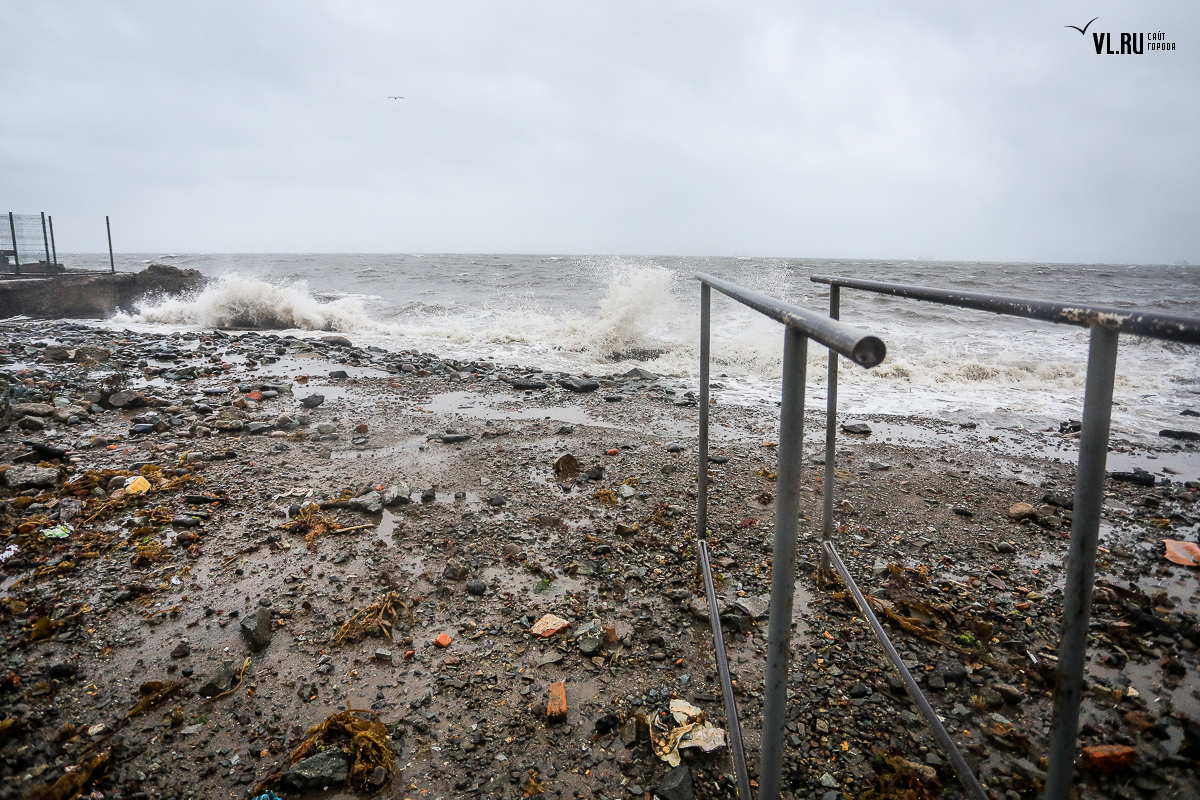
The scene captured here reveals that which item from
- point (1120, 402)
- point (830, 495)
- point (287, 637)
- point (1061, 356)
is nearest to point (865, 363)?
point (830, 495)

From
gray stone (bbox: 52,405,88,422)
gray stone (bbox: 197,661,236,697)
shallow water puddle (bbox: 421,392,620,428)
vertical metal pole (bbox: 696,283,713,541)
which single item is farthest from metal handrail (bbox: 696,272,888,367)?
gray stone (bbox: 52,405,88,422)

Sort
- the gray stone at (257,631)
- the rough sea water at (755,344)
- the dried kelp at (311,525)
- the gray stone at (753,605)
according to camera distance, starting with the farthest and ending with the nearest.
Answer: the rough sea water at (755,344)
the dried kelp at (311,525)
the gray stone at (753,605)
the gray stone at (257,631)

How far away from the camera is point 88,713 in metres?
2.03

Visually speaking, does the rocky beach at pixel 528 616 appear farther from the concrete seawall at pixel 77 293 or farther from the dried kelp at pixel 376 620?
the concrete seawall at pixel 77 293

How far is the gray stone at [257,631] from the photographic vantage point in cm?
240

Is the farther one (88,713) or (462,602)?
(462,602)

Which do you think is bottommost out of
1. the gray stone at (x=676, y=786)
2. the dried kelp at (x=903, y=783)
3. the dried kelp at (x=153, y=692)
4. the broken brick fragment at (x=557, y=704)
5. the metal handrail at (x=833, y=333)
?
the dried kelp at (x=903, y=783)

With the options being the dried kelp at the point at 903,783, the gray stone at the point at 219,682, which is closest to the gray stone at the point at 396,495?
the gray stone at the point at 219,682

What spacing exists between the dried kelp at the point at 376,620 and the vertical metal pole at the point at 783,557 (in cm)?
180

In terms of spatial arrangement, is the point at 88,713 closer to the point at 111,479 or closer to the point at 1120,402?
the point at 111,479

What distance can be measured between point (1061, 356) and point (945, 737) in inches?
463

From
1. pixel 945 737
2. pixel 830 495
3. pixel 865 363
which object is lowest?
pixel 945 737

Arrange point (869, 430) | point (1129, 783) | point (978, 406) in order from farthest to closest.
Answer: point (978, 406), point (869, 430), point (1129, 783)

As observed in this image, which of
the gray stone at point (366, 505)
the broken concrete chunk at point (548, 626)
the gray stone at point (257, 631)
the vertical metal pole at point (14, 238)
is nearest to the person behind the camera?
the gray stone at point (257, 631)
